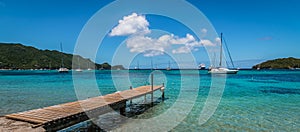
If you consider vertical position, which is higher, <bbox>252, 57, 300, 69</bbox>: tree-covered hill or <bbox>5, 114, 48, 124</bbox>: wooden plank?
<bbox>252, 57, 300, 69</bbox>: tree-covered hill

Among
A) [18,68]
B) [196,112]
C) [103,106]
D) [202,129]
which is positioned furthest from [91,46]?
[18,68]

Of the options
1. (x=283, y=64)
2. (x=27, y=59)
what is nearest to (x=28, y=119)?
(x=27, y=59)

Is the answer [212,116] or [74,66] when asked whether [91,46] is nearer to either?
[212,116]

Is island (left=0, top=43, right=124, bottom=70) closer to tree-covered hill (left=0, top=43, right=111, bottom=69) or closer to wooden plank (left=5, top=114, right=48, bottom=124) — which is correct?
tree-covered hill (left=0, top=43, right=111, bottom=69)

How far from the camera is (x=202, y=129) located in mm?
8367

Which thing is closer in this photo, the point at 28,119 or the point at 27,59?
the point at 28,119

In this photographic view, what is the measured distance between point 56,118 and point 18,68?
13709 centimetres

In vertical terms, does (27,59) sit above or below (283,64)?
above

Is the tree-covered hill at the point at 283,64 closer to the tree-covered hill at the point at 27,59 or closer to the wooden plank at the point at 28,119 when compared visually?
the tree-covered hill at the point at 27,59

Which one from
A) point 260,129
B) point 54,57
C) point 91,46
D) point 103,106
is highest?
point 54,57

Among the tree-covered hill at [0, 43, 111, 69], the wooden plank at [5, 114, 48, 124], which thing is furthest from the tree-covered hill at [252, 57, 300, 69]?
the wooden plank at [5, 114, 48, 124]

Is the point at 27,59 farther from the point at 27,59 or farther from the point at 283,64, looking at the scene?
the point at 283,64

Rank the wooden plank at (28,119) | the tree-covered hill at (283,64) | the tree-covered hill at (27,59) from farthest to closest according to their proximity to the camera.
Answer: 1. the tree-covered hill at (283,64)
2. the tree-covered hill at (27,59)
3. the wooden plank at (28,119)

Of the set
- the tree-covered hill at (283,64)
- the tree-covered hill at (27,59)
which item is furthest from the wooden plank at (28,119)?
the tree-covered hill at (283,64)
